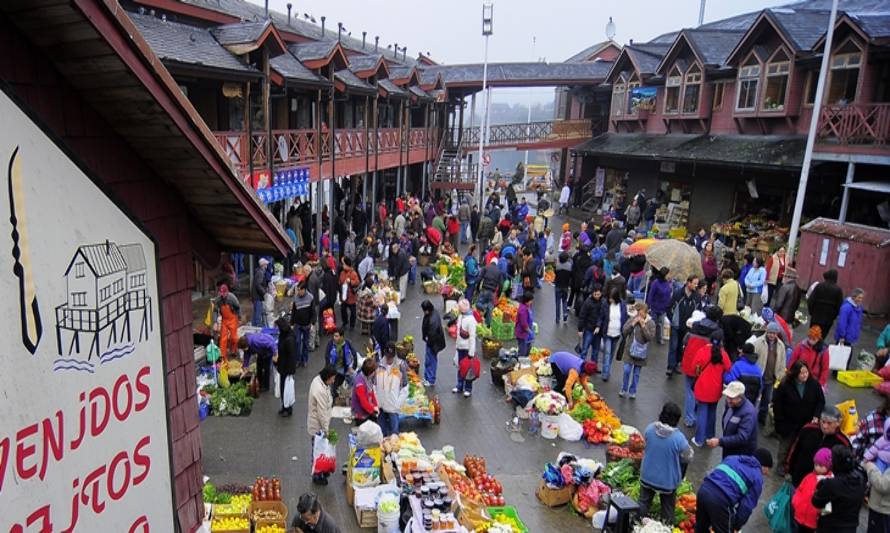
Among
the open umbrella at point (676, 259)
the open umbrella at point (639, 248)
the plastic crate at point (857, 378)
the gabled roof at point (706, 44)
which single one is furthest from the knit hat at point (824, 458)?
the gabled roof at point (706, 44)

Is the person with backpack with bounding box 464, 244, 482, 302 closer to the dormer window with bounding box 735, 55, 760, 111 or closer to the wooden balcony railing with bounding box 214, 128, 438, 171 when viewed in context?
the wooden balcony railing with bounding box 214, 128, 438, 171

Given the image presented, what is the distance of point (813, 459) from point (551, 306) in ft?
35.5

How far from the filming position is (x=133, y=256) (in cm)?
393

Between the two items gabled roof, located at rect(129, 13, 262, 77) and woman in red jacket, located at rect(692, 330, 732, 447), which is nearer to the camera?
woman in red jacket, located at rect(692, 330, 732, 447)

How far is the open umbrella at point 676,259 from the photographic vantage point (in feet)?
45.5

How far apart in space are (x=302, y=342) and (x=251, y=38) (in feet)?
25.8

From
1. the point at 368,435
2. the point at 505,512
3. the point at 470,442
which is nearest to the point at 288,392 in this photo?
the point at 368,435

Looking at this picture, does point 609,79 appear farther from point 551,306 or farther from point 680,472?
point 680,472

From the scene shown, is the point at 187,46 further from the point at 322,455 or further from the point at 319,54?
the point at 322,455

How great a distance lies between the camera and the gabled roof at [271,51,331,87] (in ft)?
54.2

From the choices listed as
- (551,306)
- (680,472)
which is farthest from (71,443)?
(551,306)

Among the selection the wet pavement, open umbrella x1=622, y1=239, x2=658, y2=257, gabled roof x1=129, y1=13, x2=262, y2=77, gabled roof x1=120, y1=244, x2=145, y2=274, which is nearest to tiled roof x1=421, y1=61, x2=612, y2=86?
gabled roof x1=129, y1=13, x2=262, y2=77

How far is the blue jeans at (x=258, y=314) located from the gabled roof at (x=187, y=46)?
5.22m

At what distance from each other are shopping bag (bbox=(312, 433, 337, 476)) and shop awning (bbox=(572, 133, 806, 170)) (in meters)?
18.6
